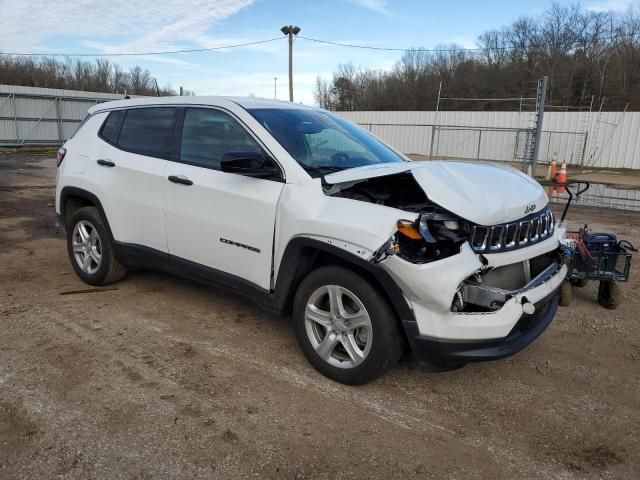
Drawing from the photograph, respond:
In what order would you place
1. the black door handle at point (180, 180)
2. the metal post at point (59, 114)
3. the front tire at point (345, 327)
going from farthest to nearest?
1. the metal post at point (59, 114)
2. the black door handle at point (180, 180)
3. the front tire at point (345, 327)

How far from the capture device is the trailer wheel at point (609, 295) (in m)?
5.02

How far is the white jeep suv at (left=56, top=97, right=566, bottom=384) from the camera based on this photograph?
9.74ft

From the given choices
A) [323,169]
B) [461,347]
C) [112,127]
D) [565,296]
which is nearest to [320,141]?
[323,169]

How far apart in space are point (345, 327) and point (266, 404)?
2.22ft

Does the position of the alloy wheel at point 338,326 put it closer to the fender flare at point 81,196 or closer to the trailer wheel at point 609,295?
the fender flare at point 81,196

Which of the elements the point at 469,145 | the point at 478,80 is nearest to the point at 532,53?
the point at 478,80

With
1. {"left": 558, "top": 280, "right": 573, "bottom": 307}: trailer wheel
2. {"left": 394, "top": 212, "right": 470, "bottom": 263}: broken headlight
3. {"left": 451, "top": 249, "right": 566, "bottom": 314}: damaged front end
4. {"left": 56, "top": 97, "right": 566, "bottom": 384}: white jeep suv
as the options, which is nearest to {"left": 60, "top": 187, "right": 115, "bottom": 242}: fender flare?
{"left": 56, "top": 97, "right": 566, "bottom": 384}: white jeep suv

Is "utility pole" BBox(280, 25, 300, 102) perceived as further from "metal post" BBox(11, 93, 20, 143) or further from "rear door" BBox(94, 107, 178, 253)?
"rear door" BBox(94, 107, 178, 253)

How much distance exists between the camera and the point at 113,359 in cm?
375

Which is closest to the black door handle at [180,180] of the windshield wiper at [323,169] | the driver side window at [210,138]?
the driver side window at [210,138]

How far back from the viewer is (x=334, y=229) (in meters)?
3.20

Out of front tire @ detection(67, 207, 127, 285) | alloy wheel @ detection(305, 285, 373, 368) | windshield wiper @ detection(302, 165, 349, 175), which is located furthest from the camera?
front tire @ detection(67, 207, 127, 285)

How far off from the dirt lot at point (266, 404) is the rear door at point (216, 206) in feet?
2.13

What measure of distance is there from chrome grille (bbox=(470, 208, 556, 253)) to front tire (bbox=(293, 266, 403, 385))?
66 cm
